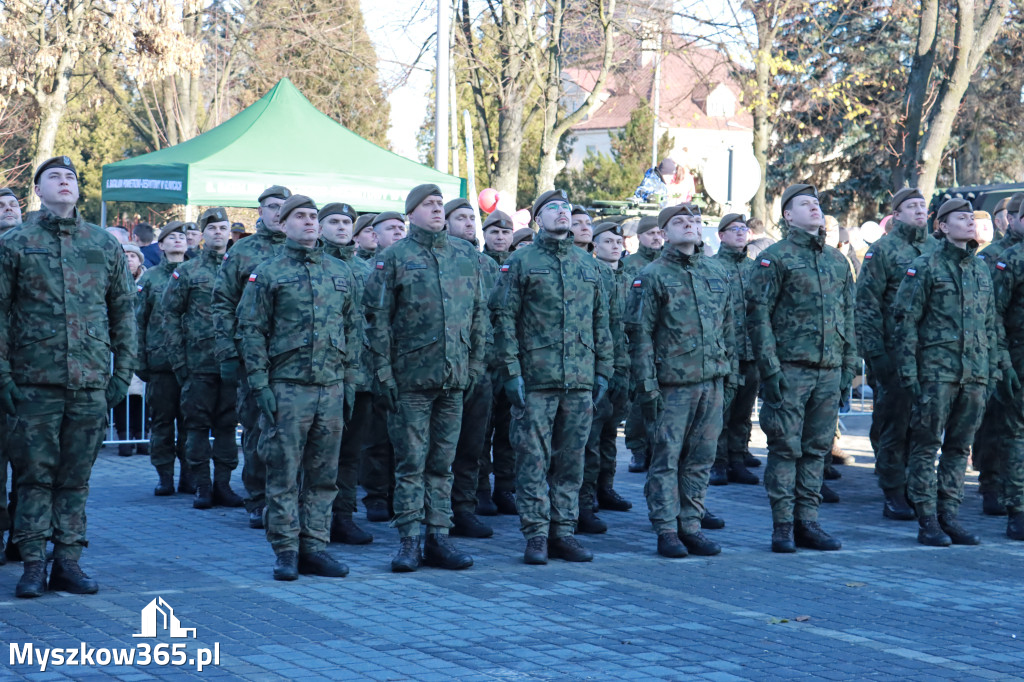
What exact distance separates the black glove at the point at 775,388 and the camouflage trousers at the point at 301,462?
2732mm

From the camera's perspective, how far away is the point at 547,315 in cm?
843

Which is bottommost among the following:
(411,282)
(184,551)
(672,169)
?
(184,551)

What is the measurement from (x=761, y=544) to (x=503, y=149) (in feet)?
52.5

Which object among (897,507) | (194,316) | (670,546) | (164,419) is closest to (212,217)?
(194,316)

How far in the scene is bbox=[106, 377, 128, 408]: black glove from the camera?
7523 millimetres

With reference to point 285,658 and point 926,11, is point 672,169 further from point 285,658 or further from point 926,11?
point 285,658

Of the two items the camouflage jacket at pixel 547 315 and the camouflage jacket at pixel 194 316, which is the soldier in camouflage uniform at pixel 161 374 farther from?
the camouflage jacket at pixel 547 315

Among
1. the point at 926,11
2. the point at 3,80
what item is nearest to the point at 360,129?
the point at 3,80

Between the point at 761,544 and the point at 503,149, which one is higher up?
the point at 503,149

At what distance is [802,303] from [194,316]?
4736mm

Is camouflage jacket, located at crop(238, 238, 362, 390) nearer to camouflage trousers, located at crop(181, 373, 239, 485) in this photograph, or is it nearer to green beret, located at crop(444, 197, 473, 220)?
green beret, located at crop(444, 197, 473, 220)

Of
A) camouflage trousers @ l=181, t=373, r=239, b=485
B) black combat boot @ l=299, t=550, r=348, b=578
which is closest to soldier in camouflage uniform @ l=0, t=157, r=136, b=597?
black combat boot @ l=299, t=550, r=348, b=578

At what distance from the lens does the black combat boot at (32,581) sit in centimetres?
723

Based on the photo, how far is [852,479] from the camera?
12.3 meters
